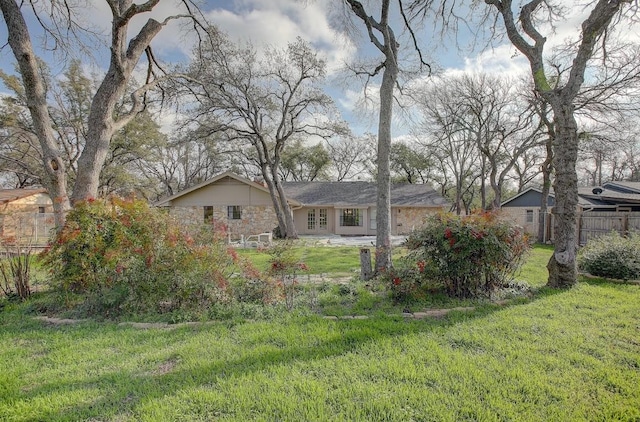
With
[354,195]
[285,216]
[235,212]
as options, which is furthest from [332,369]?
[354,195]

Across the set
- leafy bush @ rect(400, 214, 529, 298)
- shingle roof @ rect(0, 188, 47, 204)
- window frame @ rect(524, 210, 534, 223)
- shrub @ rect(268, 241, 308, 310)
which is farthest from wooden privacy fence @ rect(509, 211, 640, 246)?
shingle roof @ rect(0, 188, 47, 204)

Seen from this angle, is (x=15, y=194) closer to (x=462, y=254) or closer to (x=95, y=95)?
(x=95, y=95)

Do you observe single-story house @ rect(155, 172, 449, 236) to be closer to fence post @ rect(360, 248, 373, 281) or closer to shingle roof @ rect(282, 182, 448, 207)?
shingle roof @ rect(282, 182, 448, 207)

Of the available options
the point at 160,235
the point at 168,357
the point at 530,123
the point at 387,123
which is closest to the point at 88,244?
the point at 160,235

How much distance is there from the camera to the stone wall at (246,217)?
18344 mm

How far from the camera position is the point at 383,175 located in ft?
22.5

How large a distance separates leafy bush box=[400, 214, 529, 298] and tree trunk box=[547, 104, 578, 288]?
47.9 inches

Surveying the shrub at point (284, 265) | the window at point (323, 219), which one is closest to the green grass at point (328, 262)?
the shrub at point (284, 265)

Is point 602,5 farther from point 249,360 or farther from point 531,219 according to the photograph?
point 531,219

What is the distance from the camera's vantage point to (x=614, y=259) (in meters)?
6.56

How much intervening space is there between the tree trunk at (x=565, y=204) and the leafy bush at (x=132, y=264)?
20.6 feet

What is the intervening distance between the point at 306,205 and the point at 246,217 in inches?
164

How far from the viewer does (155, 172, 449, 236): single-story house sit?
1831 cm

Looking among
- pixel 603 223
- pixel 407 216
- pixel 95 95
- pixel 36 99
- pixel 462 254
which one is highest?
pixel 95 95
